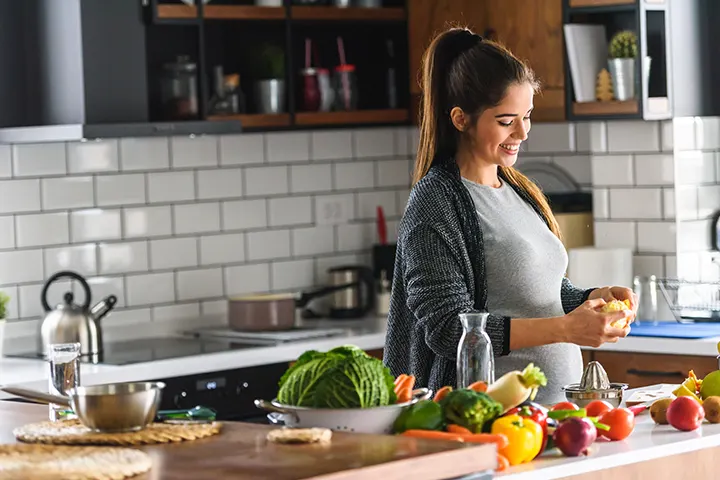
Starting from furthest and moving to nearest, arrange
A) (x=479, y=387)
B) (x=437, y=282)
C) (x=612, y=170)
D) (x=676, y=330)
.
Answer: (x=612, y=170) < (x=676, y=330) < (x=437, y=282) < (x=479, y=387)

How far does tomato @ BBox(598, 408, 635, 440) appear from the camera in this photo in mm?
2752

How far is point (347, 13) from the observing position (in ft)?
17.7

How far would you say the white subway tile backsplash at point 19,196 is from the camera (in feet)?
15.8

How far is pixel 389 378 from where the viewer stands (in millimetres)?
2594

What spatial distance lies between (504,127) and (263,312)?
6.45 ft

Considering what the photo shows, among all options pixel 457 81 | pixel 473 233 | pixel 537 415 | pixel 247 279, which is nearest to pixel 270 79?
pixel 247 279

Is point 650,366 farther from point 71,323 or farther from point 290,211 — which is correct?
point 71,323

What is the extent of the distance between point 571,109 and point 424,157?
1805 mm

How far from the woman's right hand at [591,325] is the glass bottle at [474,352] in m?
0.30

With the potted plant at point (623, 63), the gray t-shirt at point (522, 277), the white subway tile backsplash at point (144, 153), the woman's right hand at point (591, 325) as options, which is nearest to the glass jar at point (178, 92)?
the white subway tile backsplash at point (144, 153)

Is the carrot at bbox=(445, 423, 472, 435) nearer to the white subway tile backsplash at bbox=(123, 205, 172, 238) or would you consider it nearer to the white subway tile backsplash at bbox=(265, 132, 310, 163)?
the white subway tile backsplash at bbox=(123, 205, 172, 238)

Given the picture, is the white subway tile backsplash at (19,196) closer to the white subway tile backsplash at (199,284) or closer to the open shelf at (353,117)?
the white subway tile backsplash at (199,284)

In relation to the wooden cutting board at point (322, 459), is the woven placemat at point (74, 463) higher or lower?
higher

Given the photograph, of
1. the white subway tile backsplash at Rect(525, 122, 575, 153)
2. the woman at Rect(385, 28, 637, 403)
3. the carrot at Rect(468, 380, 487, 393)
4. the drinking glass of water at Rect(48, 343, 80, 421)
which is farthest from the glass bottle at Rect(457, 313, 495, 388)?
the white subway tile backsplash at Rect(525, 122, 575, 153)
